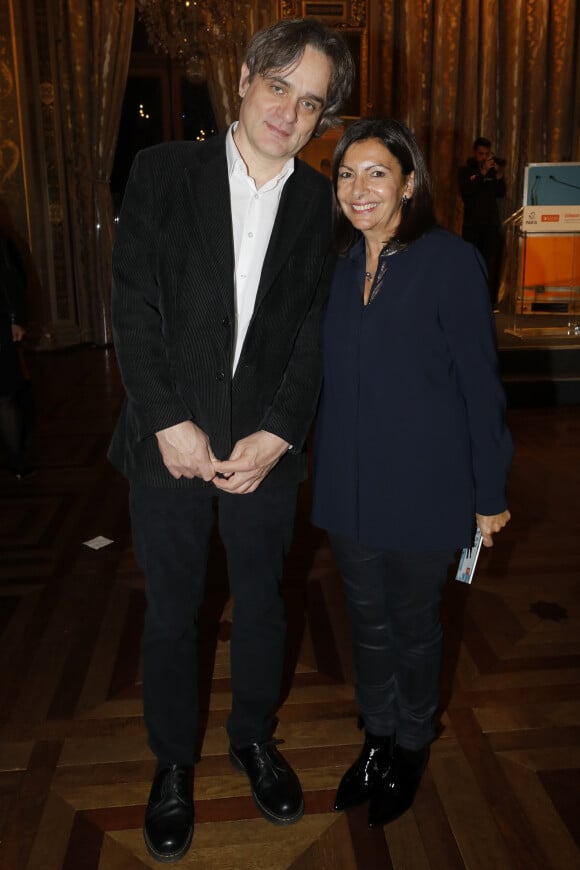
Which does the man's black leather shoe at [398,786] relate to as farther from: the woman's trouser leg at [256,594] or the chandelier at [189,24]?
the chandelier at [189,24]

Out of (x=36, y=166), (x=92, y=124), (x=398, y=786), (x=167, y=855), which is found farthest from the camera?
(x=92, y=124)

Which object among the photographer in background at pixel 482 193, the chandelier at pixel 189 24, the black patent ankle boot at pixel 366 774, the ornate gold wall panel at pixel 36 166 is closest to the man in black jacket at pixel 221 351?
the black patent ankle boot at pixel 366 774

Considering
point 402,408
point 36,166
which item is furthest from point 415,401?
point 36,166

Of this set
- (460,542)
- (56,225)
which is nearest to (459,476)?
(460,542)

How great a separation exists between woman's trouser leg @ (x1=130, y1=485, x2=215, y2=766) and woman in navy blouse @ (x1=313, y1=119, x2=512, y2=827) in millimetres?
277

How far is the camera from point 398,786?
1.71 meters

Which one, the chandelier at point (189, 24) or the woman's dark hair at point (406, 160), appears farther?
the chandelier at point (189, 24)

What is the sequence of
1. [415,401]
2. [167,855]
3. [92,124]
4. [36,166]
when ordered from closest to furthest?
[415,401], [167,855], [36,166], [92,124]

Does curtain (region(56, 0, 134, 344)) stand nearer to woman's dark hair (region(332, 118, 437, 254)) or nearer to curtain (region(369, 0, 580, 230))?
curtain (region(369, 0, 580, 230))

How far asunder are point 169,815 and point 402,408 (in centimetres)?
97

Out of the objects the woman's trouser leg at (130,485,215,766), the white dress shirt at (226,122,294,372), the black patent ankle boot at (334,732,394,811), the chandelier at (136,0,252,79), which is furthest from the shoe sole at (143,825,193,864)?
the chandelier at (136,0,252,79)

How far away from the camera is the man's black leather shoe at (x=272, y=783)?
5.52 feet

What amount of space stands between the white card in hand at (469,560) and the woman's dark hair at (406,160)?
0.61 metres

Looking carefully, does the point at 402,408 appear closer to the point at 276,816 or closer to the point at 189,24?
the point at 276,816
